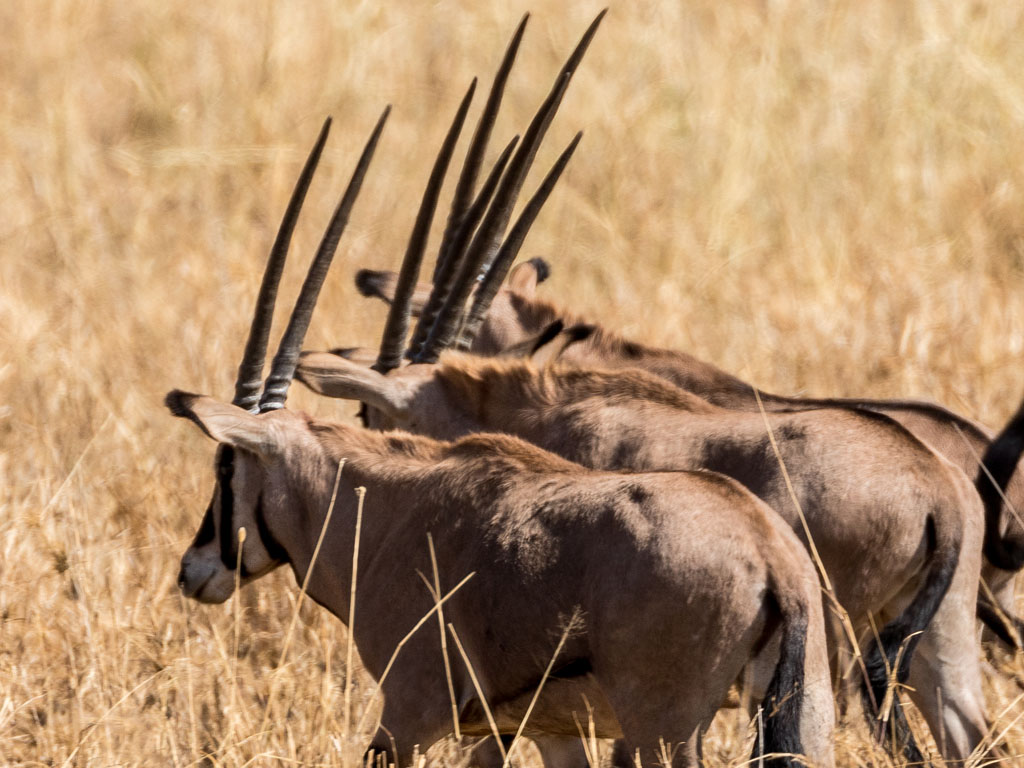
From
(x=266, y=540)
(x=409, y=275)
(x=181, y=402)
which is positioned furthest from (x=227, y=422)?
(x=409, y=275)

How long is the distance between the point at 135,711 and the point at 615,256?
21.5 feet

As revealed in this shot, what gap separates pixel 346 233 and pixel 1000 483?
7.13 metres

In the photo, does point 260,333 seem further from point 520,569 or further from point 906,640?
point 906,640

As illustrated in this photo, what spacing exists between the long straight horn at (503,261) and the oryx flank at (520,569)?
4.24ft

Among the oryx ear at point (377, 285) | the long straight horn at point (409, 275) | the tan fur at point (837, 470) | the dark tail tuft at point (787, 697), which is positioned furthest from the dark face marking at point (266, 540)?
the oryx ear at point (377, 285)

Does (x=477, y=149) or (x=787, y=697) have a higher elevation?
(x=477, y=149)

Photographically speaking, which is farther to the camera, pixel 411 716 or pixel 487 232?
pixel 487 232

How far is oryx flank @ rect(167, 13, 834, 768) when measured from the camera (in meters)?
4.15

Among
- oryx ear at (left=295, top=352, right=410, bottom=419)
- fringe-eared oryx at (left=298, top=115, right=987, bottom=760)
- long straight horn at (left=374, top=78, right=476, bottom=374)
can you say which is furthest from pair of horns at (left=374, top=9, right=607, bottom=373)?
fringe-eared oryx at (left=298, top=115, right=987, bottom=760)

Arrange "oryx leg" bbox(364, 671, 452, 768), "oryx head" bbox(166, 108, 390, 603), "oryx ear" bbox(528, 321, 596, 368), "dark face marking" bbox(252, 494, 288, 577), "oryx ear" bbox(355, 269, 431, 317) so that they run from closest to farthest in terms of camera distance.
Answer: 1. "oryx leg" bbox(364, 671, 452, 768)
2. "oryx head" bbox(166, 108, 390, 603)
3. "dark face marking" bbox(252, 494, 288, 577)
4. "oryx ear" bbox(528, 321, 596, 368)
5. "oryx ear" bbox(355, 269, 431, 317)

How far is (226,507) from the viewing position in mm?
5375

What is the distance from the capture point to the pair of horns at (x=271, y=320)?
18.1 ft

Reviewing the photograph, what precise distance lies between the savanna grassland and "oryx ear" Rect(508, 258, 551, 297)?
948mm

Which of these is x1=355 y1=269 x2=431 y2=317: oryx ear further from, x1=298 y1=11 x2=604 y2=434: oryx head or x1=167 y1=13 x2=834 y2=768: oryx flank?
x1=167 y1=13 x2=834 y2=768: oryx flank
